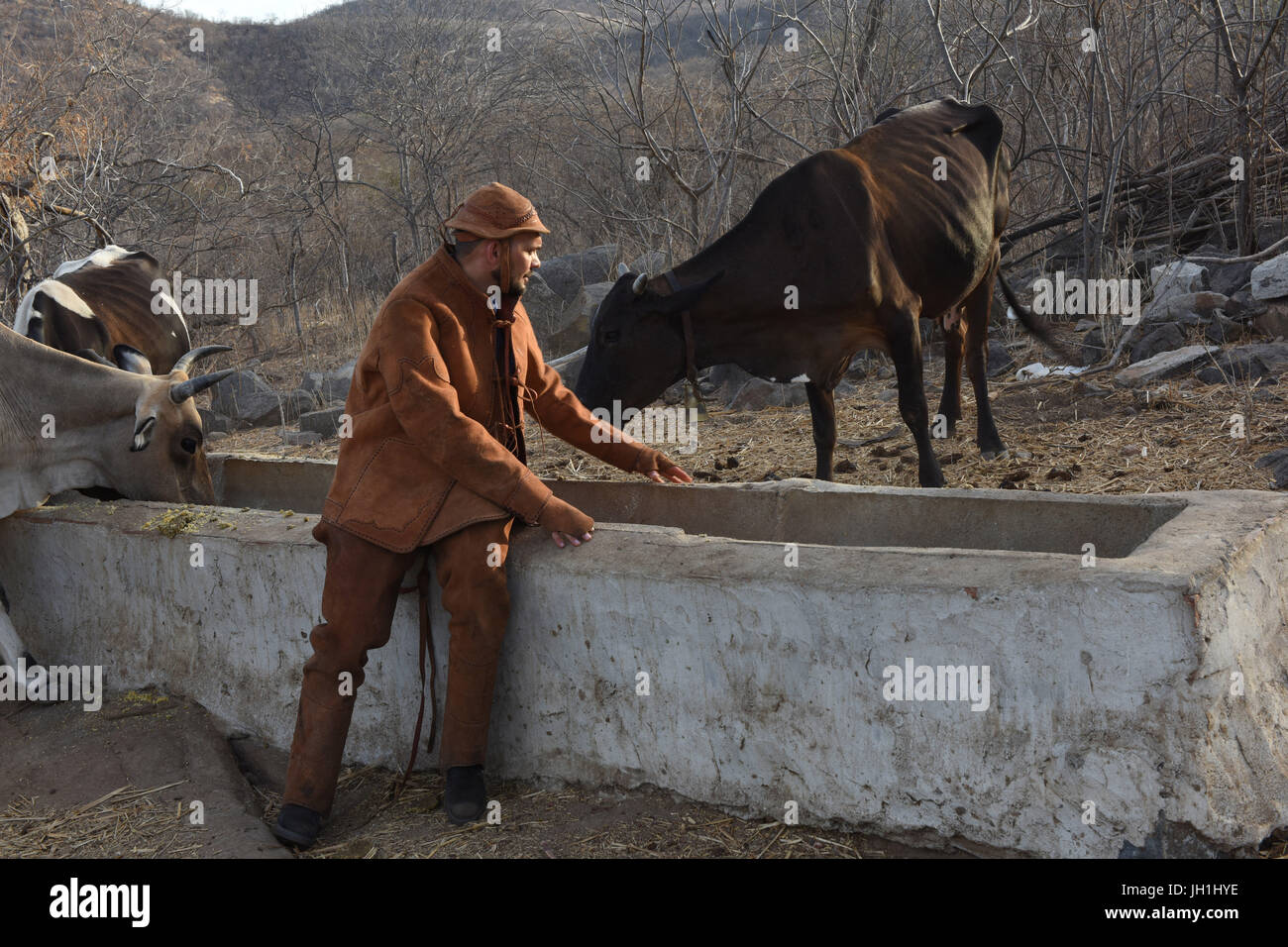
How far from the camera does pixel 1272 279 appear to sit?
7422 mm

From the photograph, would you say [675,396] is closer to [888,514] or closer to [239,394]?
[239,394]

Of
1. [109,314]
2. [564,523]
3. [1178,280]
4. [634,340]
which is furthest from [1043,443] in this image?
Answer: [109,314]

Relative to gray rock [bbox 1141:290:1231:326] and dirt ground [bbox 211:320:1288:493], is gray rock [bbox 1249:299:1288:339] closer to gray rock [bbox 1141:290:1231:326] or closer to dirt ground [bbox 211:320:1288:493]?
gray rock [bbox 1141:290:1231:326]

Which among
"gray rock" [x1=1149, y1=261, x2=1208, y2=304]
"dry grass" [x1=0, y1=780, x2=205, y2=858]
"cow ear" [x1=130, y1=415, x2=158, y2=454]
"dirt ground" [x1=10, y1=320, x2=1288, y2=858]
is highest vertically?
"gray rock" [x1=1149, y1=261, x2=1208, y2=304]

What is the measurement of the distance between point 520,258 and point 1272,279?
5.77 meters

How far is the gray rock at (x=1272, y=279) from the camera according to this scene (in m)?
7.38

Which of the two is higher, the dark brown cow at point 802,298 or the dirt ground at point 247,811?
the dark brown cow at point 802,298

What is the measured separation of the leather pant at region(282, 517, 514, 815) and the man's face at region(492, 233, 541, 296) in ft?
2.52

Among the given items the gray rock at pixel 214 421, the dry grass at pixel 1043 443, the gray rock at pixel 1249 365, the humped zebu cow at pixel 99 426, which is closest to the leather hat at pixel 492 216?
the humped zebu cow at pixel 99 426

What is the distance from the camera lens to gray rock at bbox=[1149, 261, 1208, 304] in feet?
26.6

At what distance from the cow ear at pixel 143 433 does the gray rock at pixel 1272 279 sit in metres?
6.60
